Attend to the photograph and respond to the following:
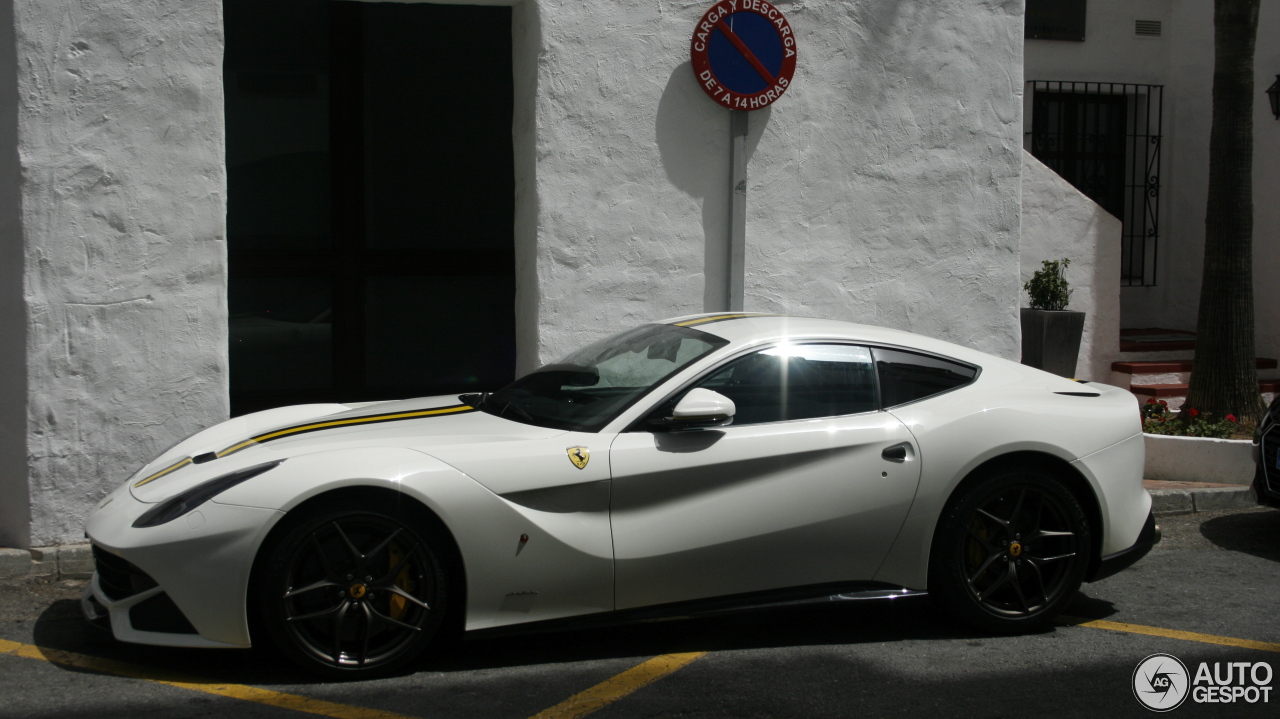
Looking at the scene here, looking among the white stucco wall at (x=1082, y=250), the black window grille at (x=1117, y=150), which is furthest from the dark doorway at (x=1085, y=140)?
the white stucco wall at (x=1082, y=250)

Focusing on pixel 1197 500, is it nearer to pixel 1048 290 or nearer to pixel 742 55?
pixel 1048 290

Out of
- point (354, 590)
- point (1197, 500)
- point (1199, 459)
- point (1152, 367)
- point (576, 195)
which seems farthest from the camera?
point (1152, 367)

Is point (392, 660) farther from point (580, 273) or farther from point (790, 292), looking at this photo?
point (790, 292)

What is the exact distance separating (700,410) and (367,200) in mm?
4698

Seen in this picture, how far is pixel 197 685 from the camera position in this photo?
4074 mm

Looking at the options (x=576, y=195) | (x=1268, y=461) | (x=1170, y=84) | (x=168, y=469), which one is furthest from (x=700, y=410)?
(x=1170, y=84)

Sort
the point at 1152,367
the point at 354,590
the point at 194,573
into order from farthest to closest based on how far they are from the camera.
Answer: the point at 1152,367
the point at 354,590
the point at 194,573

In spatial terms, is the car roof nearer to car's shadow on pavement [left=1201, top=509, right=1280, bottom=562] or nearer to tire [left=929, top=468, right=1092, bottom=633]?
tire [left=929, top=468, right=1092, bottom=633]

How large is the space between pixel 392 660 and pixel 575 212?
3597mm

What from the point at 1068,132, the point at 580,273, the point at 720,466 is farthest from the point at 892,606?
the point at 1068,132

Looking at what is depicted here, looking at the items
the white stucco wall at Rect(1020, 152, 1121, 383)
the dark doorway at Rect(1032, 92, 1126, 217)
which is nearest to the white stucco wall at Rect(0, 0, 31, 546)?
the white stucco wall at Rect(1020, 152, 1121, 383)

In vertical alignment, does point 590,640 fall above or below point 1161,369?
below

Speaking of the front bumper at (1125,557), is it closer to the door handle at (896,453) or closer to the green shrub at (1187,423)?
the door handle at (896,453)

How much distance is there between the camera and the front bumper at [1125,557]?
192 inches
